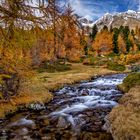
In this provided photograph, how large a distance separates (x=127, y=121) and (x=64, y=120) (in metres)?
5.95

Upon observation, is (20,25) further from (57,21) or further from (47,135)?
(47,135)

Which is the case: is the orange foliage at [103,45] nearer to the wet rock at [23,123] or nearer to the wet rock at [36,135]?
the wet rock at [23,123]

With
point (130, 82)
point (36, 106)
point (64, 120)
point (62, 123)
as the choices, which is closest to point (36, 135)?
point (62, 123)

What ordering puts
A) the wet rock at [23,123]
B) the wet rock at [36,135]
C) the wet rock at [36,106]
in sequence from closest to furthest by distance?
the wet rock at [36,135], the wet rock at [23,123], the wet rock at [36,106]

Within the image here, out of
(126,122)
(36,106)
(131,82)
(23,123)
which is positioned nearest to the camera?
(126,122)

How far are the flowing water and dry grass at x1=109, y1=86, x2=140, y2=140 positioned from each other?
97cm

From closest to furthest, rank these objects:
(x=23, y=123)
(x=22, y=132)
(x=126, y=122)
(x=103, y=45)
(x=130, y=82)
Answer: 1. (x=126, y=122)
2. (x=22, y=132)
3. (x=23, y=123)
4. (x=130, y=82)
5. (x=103, y=45)

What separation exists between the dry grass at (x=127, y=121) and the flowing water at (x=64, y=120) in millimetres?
967

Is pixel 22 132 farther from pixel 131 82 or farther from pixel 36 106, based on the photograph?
pixel 131 82

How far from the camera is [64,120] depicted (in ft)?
58.5

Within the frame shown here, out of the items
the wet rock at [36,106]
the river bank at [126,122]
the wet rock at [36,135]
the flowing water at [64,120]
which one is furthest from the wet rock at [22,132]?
the wet rock at [36,106]

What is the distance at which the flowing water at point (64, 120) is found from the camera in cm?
1488

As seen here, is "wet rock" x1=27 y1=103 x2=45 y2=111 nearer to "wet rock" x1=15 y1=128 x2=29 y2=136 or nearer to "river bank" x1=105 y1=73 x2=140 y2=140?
"wet rock" x1=15 y1=128 x2=29 y2=136

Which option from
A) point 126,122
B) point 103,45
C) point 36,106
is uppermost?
point 103,45
